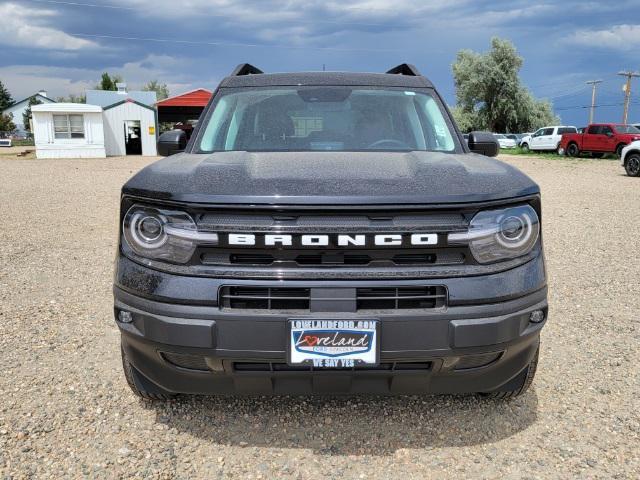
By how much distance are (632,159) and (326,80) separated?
17.0 m

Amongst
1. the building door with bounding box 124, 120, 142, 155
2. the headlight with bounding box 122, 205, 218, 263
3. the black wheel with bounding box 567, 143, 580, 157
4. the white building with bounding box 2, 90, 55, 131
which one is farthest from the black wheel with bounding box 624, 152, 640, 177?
the white building with bounding box 2, 90, 55, 131

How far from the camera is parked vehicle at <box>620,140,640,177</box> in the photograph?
17344mm

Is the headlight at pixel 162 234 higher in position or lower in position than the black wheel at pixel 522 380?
higher

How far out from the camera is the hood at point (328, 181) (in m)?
2.15

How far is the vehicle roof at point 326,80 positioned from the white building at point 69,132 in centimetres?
2690

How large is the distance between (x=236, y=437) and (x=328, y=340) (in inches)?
33.6

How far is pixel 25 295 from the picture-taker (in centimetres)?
488

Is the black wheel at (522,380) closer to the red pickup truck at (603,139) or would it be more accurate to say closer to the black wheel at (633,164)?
the black wheel at (633,164)

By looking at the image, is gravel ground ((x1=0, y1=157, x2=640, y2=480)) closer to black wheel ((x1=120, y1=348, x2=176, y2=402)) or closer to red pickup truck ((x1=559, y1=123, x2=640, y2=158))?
black wheel ((x1=120, y1=348, x2=176, y2=402))

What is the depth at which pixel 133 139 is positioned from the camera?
103 ft

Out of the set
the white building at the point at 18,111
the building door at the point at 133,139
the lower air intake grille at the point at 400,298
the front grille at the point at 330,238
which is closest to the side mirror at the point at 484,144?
the front grille at the point at 330,238

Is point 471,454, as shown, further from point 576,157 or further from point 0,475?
point 576,157

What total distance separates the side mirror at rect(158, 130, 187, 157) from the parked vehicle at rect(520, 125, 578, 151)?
29900 mm

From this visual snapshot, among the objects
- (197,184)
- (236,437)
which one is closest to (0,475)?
(236,437)
